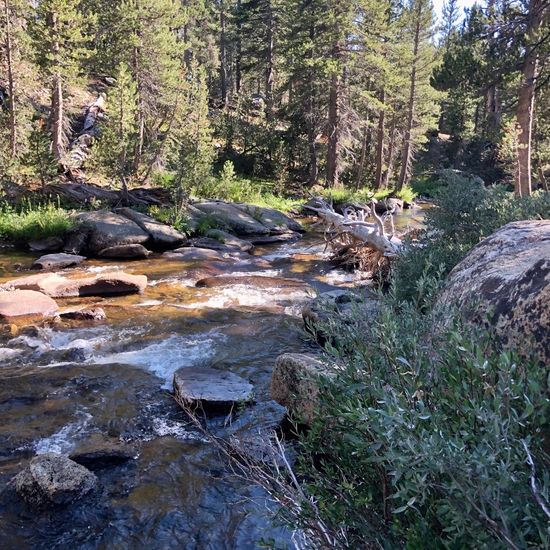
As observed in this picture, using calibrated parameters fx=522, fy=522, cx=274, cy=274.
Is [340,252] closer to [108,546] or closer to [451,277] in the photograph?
[451,277]

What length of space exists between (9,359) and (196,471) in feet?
13.4

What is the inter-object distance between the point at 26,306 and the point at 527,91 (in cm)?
1205

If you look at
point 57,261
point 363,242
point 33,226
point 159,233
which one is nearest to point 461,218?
point 363,242

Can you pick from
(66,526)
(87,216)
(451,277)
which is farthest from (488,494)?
(87,216)

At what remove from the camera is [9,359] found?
7.62 meters

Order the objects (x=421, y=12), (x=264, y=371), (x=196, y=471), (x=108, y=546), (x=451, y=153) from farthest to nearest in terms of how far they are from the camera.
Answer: (x=451, y=153)
(x=421, y=12)
(x=264, y=371)
(x=196, y=471)
(x=108, y=546)

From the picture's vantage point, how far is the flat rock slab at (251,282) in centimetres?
1238

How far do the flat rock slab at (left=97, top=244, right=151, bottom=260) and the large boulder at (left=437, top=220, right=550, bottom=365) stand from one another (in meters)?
12.3

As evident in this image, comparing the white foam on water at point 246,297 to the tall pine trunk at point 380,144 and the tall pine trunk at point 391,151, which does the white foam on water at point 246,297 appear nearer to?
the tall pine trunk at point 380,144

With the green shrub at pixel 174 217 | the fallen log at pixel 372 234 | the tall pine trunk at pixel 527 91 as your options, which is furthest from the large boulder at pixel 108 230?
the tall pine trunk at pixel 527 91

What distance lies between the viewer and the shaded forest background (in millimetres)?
13484

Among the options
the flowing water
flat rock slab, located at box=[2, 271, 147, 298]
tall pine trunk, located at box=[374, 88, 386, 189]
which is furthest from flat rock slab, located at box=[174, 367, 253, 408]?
tall pine trunk, located at box=[374, 88, 386, 189]

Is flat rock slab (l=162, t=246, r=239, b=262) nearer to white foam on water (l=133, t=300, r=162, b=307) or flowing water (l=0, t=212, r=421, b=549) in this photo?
flowing water (l=0, t=212, r=421, b=549)

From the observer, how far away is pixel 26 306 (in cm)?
967
